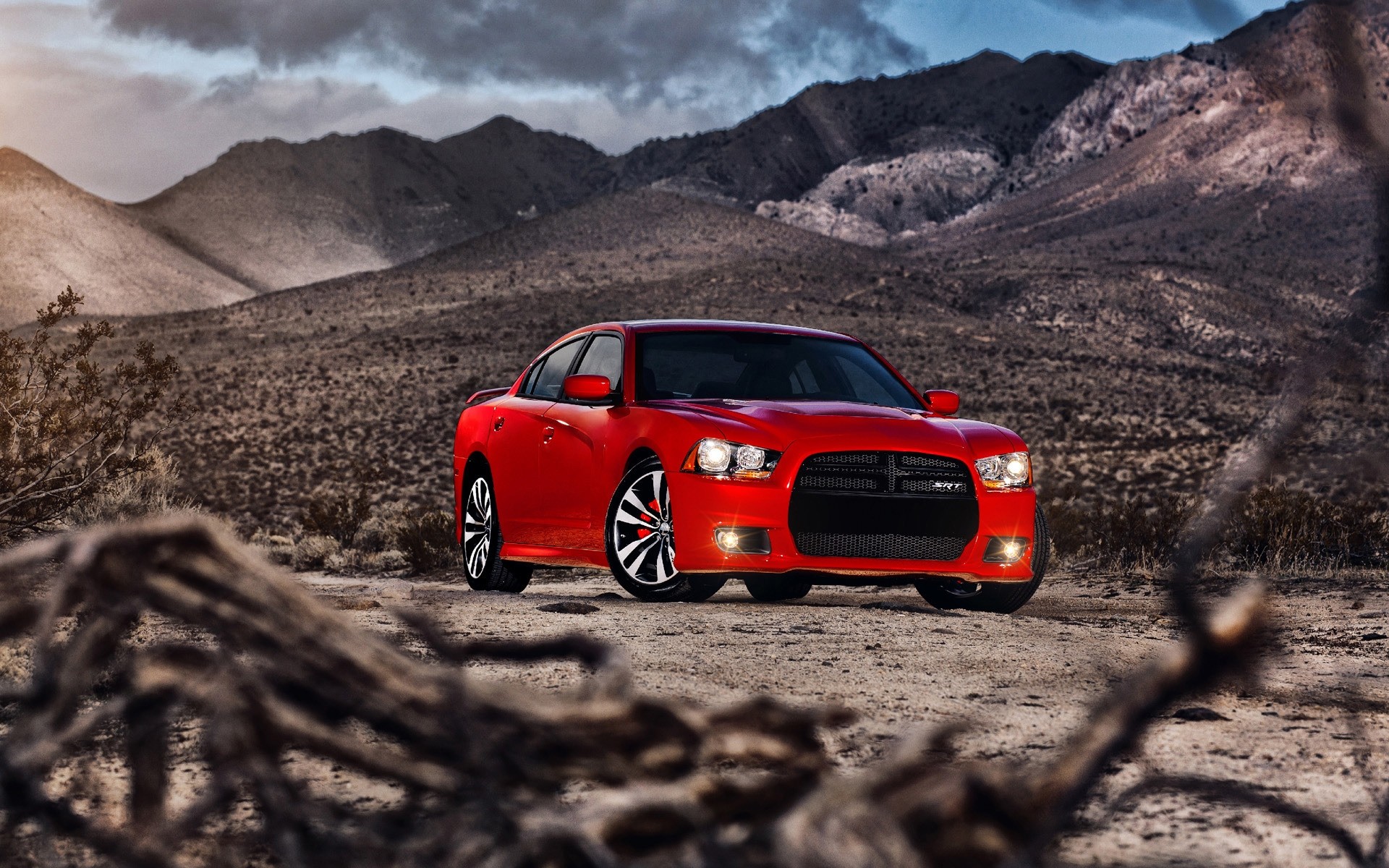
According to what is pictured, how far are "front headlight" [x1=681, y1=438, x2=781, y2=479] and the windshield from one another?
1.06 meters

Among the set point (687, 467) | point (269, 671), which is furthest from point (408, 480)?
point (269, 671)

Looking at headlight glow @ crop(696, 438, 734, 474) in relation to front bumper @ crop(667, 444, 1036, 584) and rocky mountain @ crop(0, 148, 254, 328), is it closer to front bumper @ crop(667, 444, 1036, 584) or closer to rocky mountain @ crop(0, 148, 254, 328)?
front bumper @ crop(667, 444, 1036, 584)

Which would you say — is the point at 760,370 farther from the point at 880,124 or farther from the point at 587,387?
the point at 880,124

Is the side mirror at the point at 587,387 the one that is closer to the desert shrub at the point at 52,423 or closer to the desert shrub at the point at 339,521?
the desert shrub at the point at 52,423

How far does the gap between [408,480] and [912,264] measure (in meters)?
56.8

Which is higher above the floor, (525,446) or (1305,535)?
(525,446)

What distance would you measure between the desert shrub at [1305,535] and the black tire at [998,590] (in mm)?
3929

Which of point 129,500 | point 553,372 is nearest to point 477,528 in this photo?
point 553,372

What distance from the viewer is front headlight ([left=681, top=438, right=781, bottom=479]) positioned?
760cm

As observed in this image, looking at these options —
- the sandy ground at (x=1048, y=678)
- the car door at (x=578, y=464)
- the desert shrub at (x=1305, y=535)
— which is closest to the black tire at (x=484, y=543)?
the sandy ground at (x=1048, y=678)

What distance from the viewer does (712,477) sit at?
7.59m

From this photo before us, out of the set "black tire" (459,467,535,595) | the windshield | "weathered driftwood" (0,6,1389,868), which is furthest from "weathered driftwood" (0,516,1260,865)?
"black tire" (459,467,535,595)

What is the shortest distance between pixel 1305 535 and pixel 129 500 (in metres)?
12.6

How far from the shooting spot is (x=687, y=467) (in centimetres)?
767
